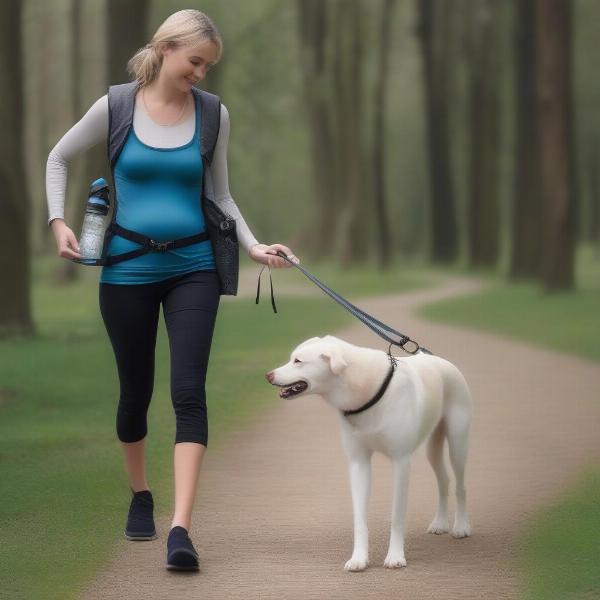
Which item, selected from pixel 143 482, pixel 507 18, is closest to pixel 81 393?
pixel 143 482

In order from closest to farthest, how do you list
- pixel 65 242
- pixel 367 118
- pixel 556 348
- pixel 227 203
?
pixel 65 242 → pixel 227 203 → pixel 556 348 → pixel 367 118

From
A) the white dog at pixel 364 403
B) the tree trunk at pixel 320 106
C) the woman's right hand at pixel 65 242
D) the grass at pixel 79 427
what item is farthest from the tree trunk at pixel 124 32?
the tree trunk at pixel 320 106

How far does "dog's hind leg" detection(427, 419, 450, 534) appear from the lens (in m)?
7.13

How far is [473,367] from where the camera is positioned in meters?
15.6

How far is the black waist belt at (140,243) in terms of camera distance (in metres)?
6.47

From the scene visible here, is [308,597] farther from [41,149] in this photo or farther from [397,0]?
[41,149]

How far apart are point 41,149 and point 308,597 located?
48695 millimetres

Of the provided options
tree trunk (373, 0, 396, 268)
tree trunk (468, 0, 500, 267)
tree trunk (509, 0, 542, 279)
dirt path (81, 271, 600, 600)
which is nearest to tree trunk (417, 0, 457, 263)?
tree trunk (468, 0, 500, 267)

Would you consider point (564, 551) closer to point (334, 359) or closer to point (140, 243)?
point (334, 359)

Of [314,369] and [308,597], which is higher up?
[314,369]

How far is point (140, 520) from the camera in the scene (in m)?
7.05

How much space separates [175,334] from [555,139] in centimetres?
2206

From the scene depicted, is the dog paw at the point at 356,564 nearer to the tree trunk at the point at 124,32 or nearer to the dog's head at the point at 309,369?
the dog's head at the point at 309,369

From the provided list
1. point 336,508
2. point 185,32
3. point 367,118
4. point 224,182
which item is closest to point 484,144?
point 367,118
